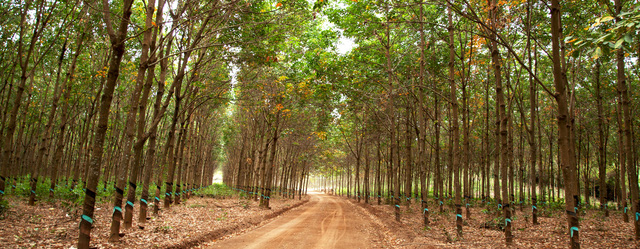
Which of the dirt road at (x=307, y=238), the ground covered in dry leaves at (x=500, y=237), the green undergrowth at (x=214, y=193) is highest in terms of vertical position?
the ground covered in dry leaves at (x=500, y=237)

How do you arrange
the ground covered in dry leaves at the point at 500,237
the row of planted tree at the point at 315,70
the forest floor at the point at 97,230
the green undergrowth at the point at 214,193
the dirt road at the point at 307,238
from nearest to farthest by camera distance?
the forest floor at the point at 97,230 < the row of planted tree at the point at 315,70 < the dirt road at the point at 307,238 < the ground covered in dry leaves at the point at 500,237 < the green undergrowth at the point at 214,193

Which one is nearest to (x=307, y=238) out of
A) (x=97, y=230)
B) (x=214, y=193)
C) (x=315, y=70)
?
(x=97, y=230)

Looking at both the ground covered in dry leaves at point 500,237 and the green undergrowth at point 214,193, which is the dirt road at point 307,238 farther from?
the green undergrowth at point 214,193

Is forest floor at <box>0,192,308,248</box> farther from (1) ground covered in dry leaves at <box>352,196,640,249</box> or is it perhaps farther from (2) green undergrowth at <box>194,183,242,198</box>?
(2) green undergrowth at <box>194,183,242,198</box>

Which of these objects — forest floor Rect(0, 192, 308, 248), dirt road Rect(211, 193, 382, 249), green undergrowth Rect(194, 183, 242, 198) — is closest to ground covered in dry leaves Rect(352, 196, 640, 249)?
dirt road Rect(211, 193, 382, 249)

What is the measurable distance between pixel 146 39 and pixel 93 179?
3.46 m

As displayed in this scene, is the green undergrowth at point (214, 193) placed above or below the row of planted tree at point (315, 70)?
below

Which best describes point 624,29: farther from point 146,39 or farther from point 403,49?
point 403,49

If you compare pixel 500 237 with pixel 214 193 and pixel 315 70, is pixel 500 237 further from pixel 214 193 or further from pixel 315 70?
pixel 214 193

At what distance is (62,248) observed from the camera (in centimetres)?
612

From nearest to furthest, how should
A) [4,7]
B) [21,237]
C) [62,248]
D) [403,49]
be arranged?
[62,248] → [21,237] → [4,7] → [403,49]

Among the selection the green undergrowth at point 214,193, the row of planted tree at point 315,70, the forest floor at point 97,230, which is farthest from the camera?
the green undergrowth at point 214,193

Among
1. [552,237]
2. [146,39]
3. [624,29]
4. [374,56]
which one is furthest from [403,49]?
[624,29]

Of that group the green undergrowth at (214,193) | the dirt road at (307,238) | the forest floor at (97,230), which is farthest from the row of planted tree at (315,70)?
the green undergrowth at (214,193)
